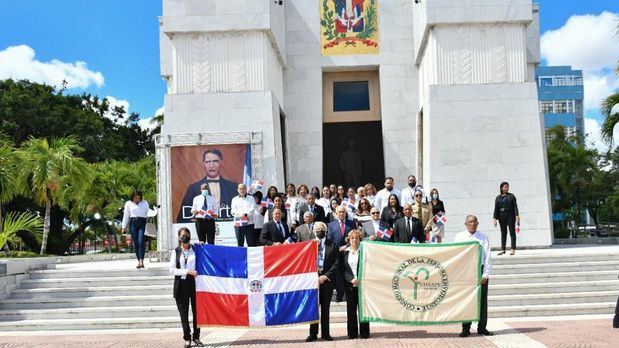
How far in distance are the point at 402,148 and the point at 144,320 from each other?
Answer: 45.0 feet

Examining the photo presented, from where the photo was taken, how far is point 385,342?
974 cm

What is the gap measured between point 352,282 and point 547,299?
440 centimetres

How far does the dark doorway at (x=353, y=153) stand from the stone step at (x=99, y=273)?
38.3ft

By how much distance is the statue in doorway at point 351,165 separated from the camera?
25.5m

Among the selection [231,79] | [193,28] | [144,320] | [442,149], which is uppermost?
[193,28]

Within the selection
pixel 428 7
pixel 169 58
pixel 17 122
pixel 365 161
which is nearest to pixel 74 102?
pixel 17 122

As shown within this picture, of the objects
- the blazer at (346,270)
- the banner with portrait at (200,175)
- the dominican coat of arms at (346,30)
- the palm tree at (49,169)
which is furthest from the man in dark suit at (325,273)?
the dominican coat of arms at (346,30)

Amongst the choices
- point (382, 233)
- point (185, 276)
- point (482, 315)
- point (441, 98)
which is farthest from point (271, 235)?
point (441, 98)

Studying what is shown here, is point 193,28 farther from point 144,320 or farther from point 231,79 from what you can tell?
point 144,320

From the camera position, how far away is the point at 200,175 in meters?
19.1

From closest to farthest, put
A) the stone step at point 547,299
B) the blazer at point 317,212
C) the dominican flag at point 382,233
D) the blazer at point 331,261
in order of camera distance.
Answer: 1. the blazer at point 331,261
2. the dominican flag at point 382,233
3. the stone step at point 547,299
4. the blazer at point 317,212

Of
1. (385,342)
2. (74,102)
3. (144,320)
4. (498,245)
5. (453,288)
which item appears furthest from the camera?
(74,102)

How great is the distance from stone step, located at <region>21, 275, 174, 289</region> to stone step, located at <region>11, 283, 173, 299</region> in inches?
6.9

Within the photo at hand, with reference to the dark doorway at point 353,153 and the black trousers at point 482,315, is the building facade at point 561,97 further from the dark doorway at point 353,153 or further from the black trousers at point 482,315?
the black trousers at point 482,315
